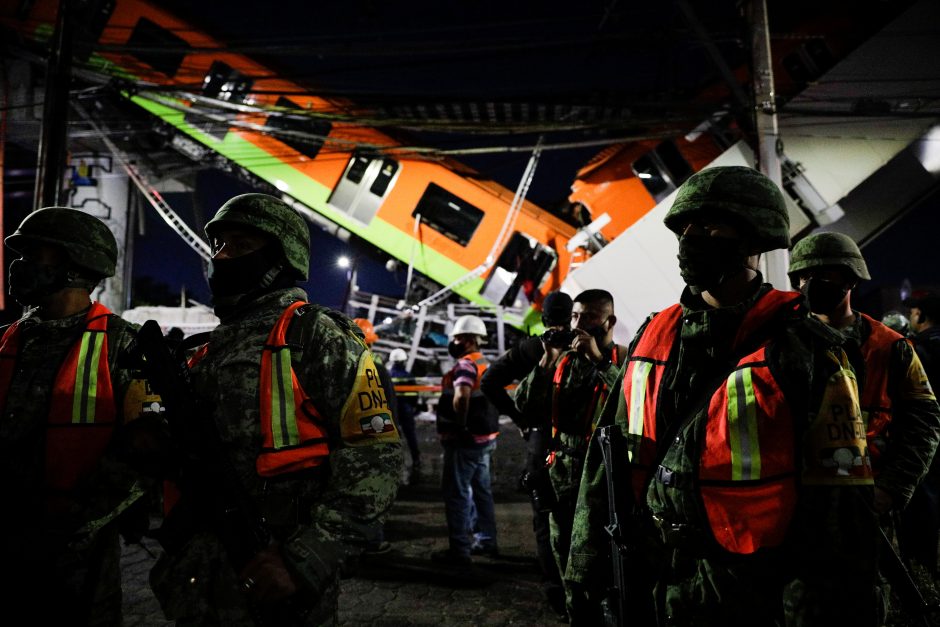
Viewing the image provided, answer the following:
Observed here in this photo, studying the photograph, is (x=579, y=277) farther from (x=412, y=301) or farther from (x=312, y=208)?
(x=312, y=208)

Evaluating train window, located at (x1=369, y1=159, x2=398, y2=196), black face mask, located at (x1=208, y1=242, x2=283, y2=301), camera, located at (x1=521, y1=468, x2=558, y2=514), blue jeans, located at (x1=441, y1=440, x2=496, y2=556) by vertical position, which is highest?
train window, located at (x1=369, y1=159, x2=398, y2=196)

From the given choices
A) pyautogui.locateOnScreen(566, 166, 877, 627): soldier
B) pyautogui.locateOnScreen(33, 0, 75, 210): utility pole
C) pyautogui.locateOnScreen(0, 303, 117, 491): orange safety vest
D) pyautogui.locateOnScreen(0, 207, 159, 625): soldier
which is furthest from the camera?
pyautogui.locateOnScreen(33, 0, 75, 210): utility pole

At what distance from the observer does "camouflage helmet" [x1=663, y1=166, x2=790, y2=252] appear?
5.71 feet

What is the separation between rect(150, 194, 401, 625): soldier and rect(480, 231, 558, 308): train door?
11.8m

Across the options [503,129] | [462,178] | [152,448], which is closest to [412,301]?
[462,178]

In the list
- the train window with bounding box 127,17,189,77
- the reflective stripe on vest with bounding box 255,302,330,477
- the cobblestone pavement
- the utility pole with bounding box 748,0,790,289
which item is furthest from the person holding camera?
the train window with bounding box 127,17,189,77

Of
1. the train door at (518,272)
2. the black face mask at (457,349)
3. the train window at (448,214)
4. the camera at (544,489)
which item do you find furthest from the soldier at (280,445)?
the train window at (448,214)

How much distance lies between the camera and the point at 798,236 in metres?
11.7

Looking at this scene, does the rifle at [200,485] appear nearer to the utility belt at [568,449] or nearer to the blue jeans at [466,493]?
the utility belt at [568,449]

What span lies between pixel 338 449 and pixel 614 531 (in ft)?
2.98

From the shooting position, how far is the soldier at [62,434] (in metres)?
2.22

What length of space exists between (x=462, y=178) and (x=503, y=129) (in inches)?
189

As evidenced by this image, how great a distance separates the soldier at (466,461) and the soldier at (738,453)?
11.6ft

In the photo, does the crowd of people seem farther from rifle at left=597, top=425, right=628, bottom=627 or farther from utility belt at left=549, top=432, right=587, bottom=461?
utility belt at left=549, top=432, right=587, bottom=461
